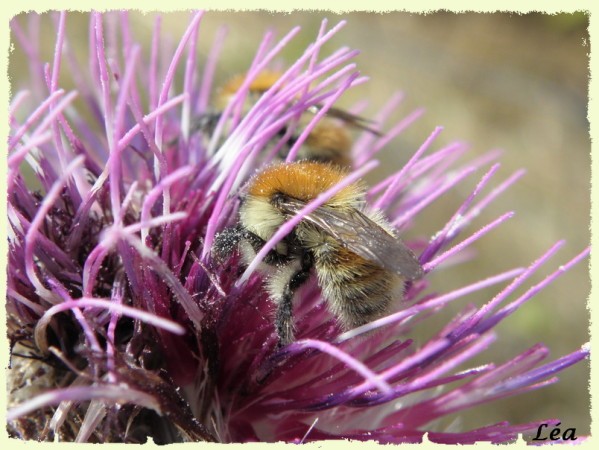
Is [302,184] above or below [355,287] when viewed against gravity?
above

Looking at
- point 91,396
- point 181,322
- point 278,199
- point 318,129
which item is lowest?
point 91,396

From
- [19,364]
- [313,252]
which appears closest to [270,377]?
[313,252]

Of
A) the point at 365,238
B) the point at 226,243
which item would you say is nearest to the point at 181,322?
the point at 226,243

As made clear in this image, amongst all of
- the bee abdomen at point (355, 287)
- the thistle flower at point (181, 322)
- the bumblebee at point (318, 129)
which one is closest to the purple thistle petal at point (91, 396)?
the thistle flower at point (181, 322)

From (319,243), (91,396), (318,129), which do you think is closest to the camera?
(91,396)

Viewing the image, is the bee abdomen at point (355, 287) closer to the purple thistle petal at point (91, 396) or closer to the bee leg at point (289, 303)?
the bee leg at point (289, 303)

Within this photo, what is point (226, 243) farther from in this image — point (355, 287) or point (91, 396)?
point (91, 396)
